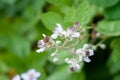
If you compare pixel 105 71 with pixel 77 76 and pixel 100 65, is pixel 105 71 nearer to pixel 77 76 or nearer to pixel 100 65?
pixel 100 65

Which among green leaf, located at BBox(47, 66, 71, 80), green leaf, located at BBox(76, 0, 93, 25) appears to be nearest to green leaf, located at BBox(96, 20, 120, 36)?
green leaf, located at BBox(76, 0, 93, 25)

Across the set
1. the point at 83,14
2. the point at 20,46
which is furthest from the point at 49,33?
the point at 83,14

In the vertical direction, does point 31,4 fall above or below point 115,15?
above

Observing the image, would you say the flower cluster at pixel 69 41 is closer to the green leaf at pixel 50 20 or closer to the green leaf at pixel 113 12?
the green leaf at pixel 50 20

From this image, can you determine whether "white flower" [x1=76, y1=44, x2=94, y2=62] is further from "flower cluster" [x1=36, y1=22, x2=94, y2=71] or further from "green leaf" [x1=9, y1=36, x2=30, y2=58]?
"green leaf" [x1=9, y1=36, x2=30, y2=58]

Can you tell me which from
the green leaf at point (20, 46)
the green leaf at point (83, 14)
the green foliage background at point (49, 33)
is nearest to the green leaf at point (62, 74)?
the green foliage background at point (49, 33)

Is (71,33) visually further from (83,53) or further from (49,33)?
(49,33)

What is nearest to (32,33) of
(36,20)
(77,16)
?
(36,20)

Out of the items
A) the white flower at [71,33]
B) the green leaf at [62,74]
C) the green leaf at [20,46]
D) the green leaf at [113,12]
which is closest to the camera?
the white flower at [71,33]
